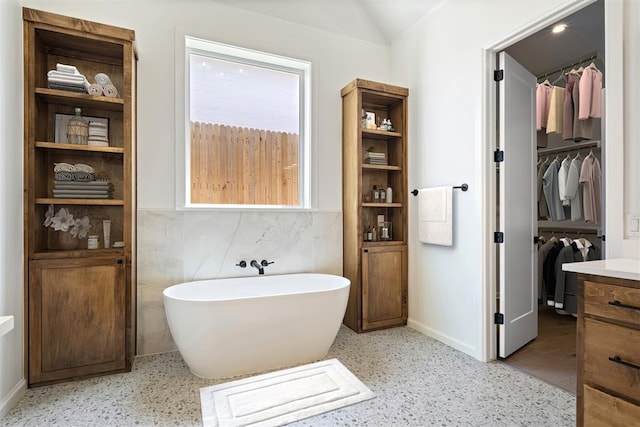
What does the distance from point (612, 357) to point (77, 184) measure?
3.17 metres

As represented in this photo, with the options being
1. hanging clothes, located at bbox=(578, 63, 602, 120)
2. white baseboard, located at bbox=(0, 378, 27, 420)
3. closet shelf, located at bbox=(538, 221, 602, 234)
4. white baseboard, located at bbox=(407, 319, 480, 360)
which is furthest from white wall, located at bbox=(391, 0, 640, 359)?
white baseboard, located at bbox=(0, 378, 27, 420)

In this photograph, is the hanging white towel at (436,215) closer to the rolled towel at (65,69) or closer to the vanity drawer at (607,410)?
the vanity drawer at (607,410)

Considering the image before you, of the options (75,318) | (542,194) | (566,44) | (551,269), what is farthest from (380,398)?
(566,44)

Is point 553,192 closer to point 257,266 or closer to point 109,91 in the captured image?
point 257,266

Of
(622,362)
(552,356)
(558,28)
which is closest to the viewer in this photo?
(622,362)

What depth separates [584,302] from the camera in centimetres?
138

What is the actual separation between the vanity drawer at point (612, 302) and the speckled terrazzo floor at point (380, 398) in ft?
2.71

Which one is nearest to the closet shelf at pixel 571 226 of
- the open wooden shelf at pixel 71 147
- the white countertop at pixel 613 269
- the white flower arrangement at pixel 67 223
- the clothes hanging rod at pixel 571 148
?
the clothes hanging rod at pixel 571 148

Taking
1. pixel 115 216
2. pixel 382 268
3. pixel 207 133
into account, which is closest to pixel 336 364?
Result: pixel 382 268

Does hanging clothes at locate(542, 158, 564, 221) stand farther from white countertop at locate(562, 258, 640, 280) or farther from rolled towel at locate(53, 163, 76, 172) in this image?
rolled towel at locate(53, 163, 76, 172)

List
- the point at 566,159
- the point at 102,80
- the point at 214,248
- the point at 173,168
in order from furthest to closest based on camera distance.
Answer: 1. the point at 566,159
2. the point at 214,248
3. the point at 173,168
4. the point at 102,80

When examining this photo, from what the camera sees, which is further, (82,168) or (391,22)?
A: (391,22)

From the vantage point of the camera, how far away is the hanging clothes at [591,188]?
328cm

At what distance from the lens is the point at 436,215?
9.43 feet
